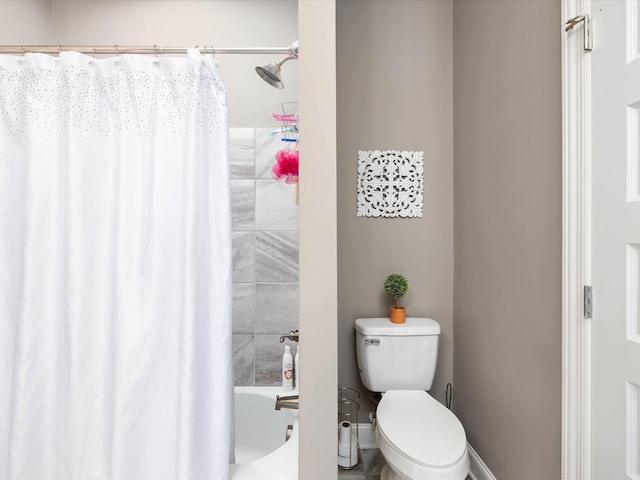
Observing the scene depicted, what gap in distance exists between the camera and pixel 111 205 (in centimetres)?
107

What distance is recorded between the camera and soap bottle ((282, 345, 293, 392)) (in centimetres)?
174

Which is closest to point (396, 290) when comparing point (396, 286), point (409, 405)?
point (396, 286)

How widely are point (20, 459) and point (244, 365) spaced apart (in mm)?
945

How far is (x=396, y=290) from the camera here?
1.97m

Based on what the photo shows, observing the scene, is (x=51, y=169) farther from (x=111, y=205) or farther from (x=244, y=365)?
(x=244, y=365)

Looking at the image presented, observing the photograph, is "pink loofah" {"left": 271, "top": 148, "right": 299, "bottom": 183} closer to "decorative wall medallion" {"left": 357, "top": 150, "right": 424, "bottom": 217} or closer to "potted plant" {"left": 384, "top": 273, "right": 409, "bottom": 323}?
"decorative wall medallion" {"left": 357, "top": 150, "right": 424, "bottom": 217}

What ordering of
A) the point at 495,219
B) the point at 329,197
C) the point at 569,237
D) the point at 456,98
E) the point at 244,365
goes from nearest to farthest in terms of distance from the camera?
the point at 329,197, the point at 569,237, the point at 495,219, the point at 244,365, the point at 456,98

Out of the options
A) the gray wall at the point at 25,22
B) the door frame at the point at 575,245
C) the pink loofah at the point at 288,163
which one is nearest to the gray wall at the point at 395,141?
the pink loofah at the point at 288,163

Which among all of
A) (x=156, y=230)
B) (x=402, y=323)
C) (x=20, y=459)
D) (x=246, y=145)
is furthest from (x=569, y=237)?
(x=20, y=459)

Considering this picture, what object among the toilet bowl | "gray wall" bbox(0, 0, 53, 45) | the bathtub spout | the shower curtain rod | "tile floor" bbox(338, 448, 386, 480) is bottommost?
"tile floor" bbox(338, 448, 386, 480)

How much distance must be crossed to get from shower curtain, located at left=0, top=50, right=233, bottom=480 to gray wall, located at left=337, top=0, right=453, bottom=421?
1128 mm

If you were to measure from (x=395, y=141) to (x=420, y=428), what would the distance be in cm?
154

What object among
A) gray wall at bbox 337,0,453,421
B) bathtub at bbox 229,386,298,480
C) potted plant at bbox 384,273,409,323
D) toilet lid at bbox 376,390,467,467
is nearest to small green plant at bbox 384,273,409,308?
potted plant at bbox 384,273,409,323

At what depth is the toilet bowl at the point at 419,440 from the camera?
1282 mm
